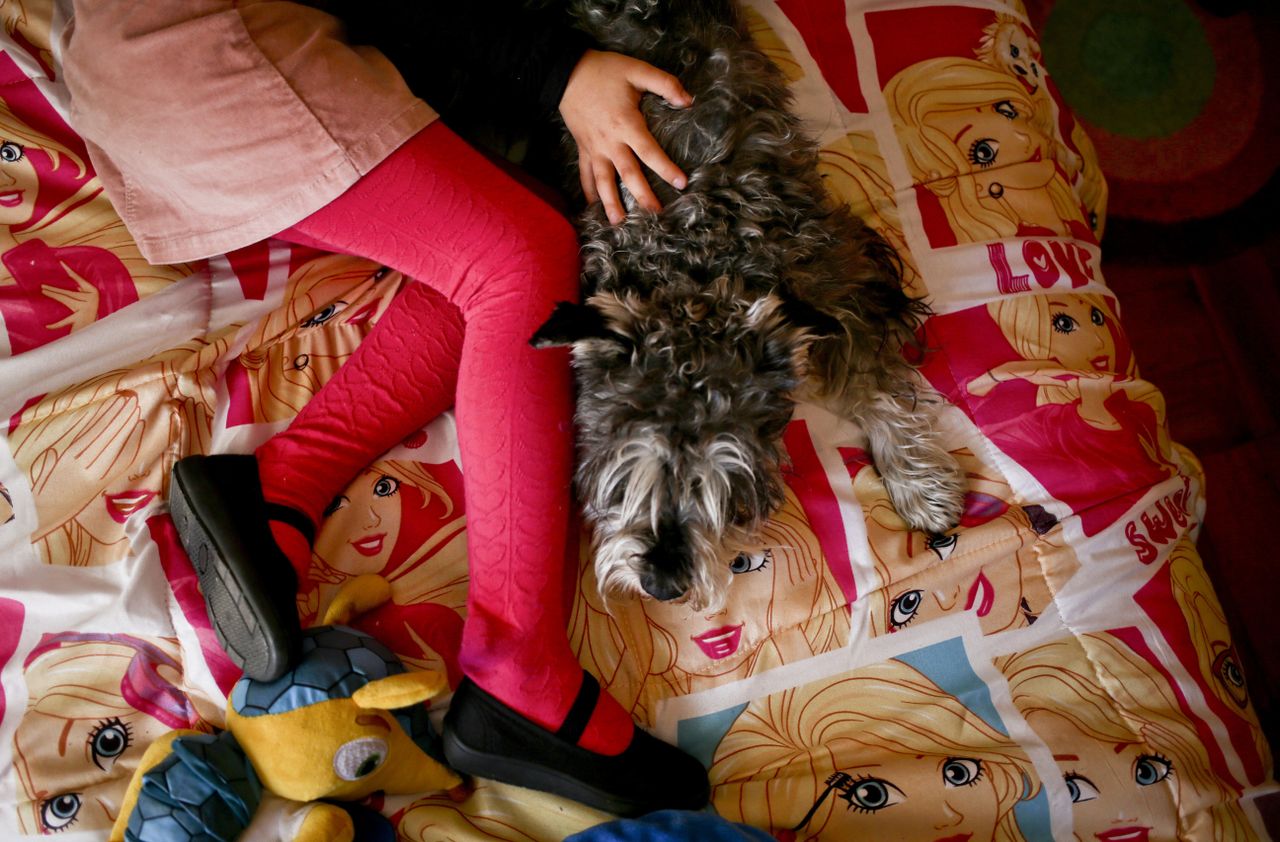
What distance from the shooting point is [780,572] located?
1921mm

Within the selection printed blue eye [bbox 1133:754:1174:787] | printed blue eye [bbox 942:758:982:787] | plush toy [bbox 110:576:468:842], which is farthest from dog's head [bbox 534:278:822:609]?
printed blue eye [bbox 1133:754:1174:787]

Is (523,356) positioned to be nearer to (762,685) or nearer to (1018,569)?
(762,685)

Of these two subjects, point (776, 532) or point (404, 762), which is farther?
point (776, 532)

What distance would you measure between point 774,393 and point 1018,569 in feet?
2.49

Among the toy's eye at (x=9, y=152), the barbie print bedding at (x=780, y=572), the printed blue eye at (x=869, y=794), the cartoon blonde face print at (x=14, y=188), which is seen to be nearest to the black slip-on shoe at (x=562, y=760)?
the barbie print bedding at (x=780, y=572)

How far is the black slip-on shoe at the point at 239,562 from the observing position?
5.30ft

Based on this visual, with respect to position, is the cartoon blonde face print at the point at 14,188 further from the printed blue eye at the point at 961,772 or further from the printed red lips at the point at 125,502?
the printed blue eye at the point at 961,772

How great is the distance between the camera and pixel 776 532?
195 cm

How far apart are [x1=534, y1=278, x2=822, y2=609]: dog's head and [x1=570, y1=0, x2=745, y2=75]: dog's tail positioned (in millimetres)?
658

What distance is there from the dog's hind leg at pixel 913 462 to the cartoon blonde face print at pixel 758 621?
26 centimetres

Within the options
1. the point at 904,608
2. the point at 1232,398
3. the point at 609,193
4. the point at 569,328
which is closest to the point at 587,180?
the point at 609,193

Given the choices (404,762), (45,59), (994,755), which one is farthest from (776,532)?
(45,59)

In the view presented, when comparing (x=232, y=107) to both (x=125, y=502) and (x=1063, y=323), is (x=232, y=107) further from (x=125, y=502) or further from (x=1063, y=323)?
(x=1063, y=323)

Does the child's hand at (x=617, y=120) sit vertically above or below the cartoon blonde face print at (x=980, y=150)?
above
